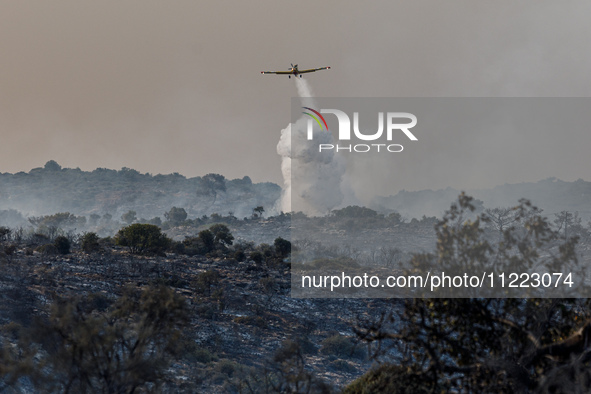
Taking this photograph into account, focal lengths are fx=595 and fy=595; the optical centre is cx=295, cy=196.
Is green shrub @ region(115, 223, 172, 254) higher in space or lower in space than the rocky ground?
higher

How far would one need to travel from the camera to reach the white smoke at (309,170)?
126688mm

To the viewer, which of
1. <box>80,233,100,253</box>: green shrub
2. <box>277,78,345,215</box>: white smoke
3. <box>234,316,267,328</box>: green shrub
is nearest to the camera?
<box>234,316,267,328</box>: green shrub

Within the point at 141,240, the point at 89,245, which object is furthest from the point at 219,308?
the point at 89,245

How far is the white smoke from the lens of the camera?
127 metres

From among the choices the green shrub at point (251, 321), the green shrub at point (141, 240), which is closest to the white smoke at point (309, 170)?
the green shrub at point (141, 240)

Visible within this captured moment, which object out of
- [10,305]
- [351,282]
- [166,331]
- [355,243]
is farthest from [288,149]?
[166,331]

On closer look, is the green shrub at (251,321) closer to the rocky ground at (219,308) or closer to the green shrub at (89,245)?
the rocky ground at (219,308)

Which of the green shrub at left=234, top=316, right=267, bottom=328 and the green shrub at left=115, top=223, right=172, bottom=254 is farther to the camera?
the green shrub at left=115, top=223, right=172, bottom=254

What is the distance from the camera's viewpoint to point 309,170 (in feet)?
458

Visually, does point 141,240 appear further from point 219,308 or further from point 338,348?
point 338,348

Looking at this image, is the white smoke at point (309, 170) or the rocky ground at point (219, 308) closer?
the rocky ground at point (219, 308)

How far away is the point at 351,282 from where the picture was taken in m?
66.5

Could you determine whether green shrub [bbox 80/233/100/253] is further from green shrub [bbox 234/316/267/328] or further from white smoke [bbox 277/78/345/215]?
white smoke [bbox 277/78/345/215]

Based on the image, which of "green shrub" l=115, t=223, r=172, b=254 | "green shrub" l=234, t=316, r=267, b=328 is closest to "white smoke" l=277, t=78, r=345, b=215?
"green shrub" l=115, t=223, r=172, b=254
